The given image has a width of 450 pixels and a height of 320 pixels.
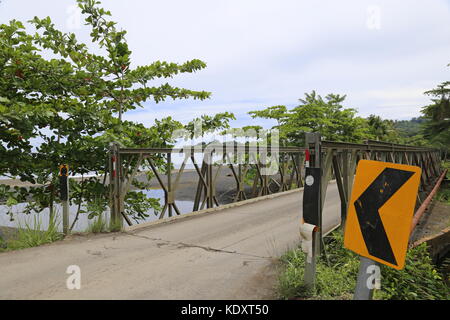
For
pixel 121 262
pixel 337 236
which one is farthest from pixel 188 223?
pixel 337 236

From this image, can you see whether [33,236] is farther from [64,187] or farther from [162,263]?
[162,263]

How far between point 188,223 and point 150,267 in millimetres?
2449

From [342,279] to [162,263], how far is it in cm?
214

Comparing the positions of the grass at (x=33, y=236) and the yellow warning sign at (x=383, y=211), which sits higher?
the yellow warning sign at (x=383, y=211)

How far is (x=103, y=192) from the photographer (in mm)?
6582

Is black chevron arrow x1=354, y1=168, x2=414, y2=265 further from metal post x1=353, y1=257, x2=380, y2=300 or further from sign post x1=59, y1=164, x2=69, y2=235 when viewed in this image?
sign post x1=59, y1=164, x2=69, y2=235

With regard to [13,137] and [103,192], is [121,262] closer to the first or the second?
[103,192]

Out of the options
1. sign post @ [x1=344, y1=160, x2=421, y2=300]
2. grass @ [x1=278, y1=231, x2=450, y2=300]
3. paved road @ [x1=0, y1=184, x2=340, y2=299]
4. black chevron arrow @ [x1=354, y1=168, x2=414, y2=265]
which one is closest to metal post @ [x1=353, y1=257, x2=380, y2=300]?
sign post @ [x1=344, y1=160, x2=421, y2=300]

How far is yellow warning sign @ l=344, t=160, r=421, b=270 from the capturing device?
83.7 inches

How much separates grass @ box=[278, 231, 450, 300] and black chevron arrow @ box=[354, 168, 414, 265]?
100 centimetres

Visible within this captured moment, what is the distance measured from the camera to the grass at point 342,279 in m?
3.15

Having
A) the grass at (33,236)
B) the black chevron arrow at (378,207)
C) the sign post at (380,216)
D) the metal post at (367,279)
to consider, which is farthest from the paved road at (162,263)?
the black chevron arrow at (378,207)

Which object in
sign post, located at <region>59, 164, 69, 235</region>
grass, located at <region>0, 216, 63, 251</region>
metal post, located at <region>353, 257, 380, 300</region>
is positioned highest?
sign post, located at <region>59, 164, 69, 235</region>

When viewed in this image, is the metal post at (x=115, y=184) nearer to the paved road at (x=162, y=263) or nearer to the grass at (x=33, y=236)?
the paved road at (x=162, y=263)
